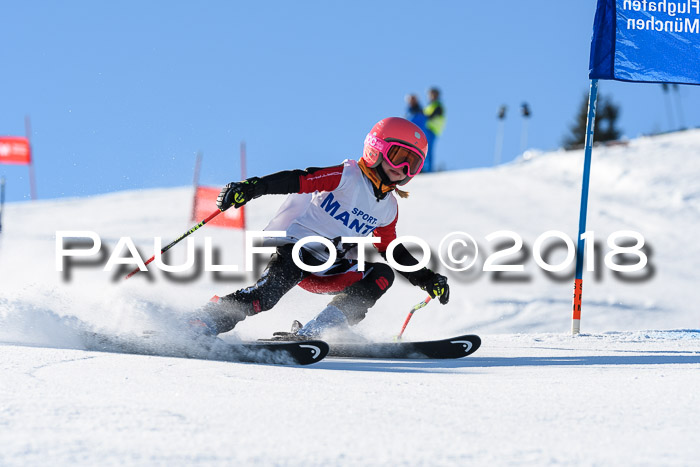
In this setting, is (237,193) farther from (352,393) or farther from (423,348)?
(352,393)

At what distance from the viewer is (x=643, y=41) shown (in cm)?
554

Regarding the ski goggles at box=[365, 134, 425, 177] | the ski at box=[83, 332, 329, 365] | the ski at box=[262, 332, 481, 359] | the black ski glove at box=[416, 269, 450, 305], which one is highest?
the ski goggles at box=[365, 134, 425, 177]

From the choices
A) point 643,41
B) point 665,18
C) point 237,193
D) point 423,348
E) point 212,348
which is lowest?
point 423,348

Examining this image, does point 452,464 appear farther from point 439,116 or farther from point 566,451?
point 439,116

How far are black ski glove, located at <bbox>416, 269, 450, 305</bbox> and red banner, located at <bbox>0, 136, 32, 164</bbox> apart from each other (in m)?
16.4

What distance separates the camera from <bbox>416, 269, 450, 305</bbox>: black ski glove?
15.1 feet

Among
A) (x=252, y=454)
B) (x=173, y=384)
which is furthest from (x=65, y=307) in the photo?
(x=252, y=454)

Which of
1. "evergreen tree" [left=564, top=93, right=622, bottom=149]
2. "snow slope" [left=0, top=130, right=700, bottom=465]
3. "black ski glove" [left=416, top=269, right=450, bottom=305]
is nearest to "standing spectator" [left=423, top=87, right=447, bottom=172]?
"snow slope" [left=0, top=130, right=700, bottom=465]

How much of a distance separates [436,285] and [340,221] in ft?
2.25

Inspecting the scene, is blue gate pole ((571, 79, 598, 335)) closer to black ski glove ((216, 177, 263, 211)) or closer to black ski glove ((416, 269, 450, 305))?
black ski glove ((416, 269, 450, 305))

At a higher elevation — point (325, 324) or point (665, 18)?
point (665, 18)

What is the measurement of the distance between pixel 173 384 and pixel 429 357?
6.24ft

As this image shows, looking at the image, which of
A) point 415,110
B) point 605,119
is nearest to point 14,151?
point 415,110

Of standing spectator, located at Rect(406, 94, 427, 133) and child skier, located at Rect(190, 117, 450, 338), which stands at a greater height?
standing spectator, located at Rect(406, 94, 427, 133)
